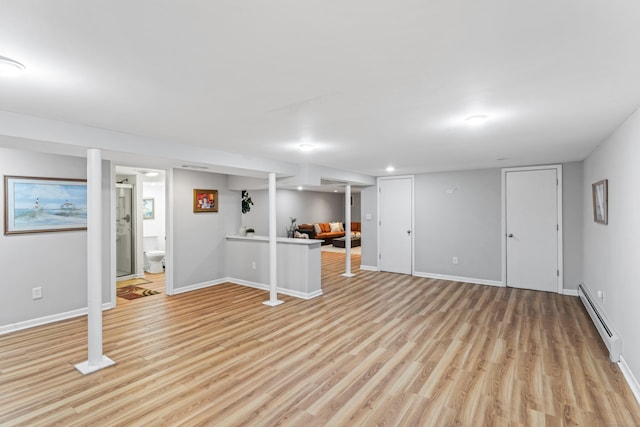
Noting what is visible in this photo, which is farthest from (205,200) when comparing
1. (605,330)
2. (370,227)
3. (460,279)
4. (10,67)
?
(605,330)

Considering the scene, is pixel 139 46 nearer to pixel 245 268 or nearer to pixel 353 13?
pixel 353 13

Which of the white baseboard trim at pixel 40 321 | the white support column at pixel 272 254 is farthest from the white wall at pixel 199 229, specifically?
the white support column at pixel 272 254

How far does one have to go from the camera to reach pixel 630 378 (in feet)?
8.34

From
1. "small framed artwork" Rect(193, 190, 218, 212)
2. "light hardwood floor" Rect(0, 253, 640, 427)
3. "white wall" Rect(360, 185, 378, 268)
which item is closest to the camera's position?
"light hardwood floor" Rect(0, 253, 640, 427)

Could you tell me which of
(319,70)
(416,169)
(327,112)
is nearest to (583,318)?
(416,169)

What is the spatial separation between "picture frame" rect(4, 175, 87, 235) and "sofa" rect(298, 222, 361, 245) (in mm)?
6953

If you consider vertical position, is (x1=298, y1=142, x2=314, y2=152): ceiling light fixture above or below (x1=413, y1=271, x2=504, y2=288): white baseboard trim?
above

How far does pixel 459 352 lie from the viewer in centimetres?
315

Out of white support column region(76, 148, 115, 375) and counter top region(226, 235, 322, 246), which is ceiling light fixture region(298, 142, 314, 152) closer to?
counter top region(226, 235, 322, 246)

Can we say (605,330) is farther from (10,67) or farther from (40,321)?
(40,321)

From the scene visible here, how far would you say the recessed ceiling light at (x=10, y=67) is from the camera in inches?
63.5

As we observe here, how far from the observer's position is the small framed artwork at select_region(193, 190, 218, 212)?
564cm

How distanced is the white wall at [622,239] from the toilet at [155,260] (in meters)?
7.16

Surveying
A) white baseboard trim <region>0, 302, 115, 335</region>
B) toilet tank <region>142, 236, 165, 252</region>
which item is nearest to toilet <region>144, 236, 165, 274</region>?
toilet tank <region>142, 236, 165, 252</region>
